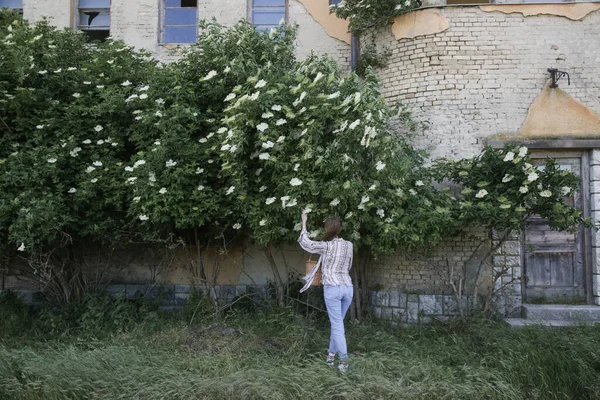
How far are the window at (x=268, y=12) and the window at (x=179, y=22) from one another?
1.16 m

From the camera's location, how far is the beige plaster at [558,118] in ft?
23.3

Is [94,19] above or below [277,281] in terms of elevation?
above

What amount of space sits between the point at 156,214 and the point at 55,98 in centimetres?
270

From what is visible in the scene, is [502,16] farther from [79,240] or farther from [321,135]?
[79,240]

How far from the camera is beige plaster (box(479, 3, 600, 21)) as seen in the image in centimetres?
720

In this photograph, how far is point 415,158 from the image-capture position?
661 cm

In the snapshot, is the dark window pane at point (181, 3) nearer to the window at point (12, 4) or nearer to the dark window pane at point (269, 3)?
the dark window pane at point (269, 3)

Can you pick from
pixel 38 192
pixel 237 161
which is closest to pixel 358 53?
pixel 237 161

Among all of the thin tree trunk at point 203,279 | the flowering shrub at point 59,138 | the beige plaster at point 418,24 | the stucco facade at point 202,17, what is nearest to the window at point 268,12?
the stucco facade at point 202,17

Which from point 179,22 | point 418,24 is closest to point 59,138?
point 179,22

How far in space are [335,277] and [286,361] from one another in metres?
1.08

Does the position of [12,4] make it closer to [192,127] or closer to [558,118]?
[192,127]

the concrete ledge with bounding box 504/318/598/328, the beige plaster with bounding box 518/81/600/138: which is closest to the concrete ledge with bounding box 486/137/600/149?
the beige plaster with bounding box 518/81/600/138

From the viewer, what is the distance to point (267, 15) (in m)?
9.23
